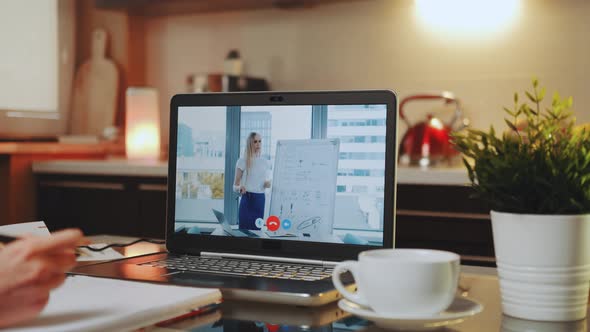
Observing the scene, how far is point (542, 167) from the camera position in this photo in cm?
85

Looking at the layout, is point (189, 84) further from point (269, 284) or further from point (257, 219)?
point (269, 284)

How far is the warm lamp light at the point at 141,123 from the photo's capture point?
126 inches

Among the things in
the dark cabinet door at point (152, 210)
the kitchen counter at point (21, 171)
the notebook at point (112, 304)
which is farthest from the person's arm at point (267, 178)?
the kitchen counter at point (21, 171)

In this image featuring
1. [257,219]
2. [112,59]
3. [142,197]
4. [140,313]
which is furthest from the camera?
[112,59]

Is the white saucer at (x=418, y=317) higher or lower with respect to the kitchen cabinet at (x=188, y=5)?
lower

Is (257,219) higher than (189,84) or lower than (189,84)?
lower

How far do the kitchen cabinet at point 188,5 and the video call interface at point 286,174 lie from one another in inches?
76.7

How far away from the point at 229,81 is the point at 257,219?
75.2 inches

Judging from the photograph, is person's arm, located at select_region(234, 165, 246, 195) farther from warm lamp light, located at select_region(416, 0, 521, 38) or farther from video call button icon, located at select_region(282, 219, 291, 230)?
warm lamp light, located at select_region(416, 0, 521, 38)

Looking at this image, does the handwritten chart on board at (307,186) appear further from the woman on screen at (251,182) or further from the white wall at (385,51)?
the white wall at (385,51)

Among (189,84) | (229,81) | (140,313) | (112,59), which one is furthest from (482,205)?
(112,59)

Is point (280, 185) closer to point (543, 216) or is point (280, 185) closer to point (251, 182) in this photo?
point (251, 182)

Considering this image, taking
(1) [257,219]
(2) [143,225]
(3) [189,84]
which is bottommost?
(2) [143,225]

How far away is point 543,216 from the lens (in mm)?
821
